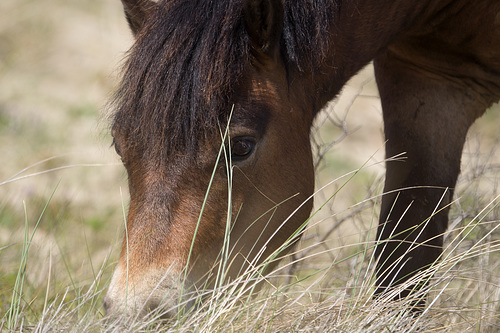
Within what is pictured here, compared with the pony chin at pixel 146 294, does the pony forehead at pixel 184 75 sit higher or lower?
higher

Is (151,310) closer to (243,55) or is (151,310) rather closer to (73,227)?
(243,55)

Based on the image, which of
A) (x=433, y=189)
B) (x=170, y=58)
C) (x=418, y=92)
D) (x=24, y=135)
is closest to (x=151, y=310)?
(x=170, y=58)

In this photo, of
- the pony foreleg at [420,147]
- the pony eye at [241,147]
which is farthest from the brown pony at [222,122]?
the pony foreleg at [420,147]

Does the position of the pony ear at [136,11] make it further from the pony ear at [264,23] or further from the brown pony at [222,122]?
the pony ear at [264,23]

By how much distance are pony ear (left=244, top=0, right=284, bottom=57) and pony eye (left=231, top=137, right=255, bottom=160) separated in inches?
12.7

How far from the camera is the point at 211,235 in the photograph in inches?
79.0

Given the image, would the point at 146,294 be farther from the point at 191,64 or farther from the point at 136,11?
the point at 136,11

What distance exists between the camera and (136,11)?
2562mm

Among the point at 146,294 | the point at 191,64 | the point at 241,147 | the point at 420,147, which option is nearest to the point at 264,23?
the point at 191,64

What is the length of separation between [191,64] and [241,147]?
13.0 inches

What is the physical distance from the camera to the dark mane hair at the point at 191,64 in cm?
201

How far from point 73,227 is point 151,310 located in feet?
9.78

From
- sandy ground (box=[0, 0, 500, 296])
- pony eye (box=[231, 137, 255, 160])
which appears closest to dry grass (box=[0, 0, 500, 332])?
sandy ground (box=[0, 0, 500, 296])

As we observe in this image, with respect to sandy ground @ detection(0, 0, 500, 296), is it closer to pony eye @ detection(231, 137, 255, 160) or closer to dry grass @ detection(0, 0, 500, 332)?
dry grass @ detection(0, 0, 500, 332)
